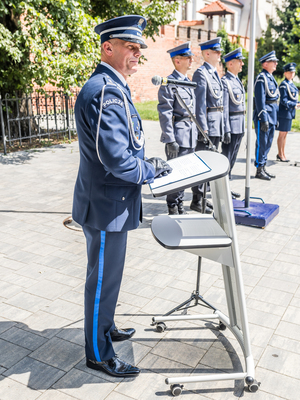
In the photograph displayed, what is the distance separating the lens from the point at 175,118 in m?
5.64

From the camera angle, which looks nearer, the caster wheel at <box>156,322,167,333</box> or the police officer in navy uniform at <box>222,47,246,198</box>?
the caster wheel at <box>156,322,167,333</box>

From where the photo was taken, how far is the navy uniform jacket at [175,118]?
5469 millimetres

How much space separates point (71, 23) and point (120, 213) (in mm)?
8329

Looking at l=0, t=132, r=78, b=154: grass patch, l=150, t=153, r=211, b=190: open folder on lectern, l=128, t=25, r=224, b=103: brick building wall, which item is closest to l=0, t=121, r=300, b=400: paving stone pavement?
l=150, t=153, r=211, b=190: open folder on lectern

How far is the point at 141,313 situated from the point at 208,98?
367 centimetres

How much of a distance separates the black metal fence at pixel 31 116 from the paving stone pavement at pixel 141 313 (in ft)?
16.3

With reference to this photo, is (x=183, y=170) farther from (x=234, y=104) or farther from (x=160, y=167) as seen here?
(x=234, y=104)

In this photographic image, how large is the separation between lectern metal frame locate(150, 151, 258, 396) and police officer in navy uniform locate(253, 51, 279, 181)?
16.5 ft

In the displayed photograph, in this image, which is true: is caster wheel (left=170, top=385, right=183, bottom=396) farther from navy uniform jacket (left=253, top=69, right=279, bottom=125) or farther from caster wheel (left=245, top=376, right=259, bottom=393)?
navy uniform jacket (left=253, top=69, right=279, bottom=125)

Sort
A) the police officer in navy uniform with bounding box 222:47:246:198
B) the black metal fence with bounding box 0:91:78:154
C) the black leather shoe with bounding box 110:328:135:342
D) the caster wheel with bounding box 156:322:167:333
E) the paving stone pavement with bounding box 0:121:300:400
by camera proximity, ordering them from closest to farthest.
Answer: the paving stone pavement with bounding box 0:121:300:400
the black leather shoe with bounding box 110:328:135:342
the caster wheel with bounding box 156:322:167:333
the police officer in navy uniform with bounding box 222:47:246:198
the black metal fence with bounding box 0:91:78:154

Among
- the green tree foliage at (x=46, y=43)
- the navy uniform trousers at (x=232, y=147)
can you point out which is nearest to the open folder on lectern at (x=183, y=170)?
the navy uniform trousers at (x=232, y=147)

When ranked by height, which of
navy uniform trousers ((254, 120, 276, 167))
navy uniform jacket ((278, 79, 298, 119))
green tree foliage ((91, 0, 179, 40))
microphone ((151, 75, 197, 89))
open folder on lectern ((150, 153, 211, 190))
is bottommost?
navy uniform trousers ((254, 120, 276, 167))

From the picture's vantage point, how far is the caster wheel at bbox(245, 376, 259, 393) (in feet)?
8.52

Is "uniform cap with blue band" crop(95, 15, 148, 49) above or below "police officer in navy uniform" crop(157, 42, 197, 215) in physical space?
above
